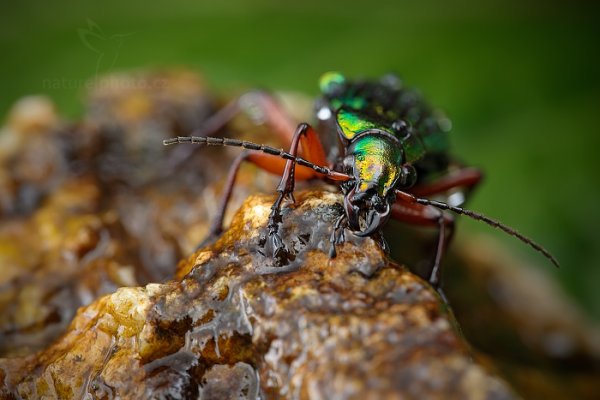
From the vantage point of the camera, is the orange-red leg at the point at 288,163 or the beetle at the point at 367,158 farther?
the orange-red leg at the point at 288,163

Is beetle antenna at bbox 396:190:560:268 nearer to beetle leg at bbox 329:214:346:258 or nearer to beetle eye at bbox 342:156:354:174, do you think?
beetle eye at bbox 342:156:354:174

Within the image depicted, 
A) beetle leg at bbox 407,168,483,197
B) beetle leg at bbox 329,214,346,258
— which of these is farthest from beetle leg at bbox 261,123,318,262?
beetle leg at bbox 407,168,483,197

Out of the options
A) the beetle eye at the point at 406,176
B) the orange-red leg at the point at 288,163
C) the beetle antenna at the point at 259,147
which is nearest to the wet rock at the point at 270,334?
the beetle antenna at the point at 259,147

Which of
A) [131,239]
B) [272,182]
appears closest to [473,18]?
[272,182]

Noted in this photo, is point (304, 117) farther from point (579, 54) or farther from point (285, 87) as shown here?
point (579, 54)

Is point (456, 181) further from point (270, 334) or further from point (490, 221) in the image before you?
point (270, 334)

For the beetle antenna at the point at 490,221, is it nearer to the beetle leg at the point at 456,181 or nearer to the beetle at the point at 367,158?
the beetle at the point at 367,158
